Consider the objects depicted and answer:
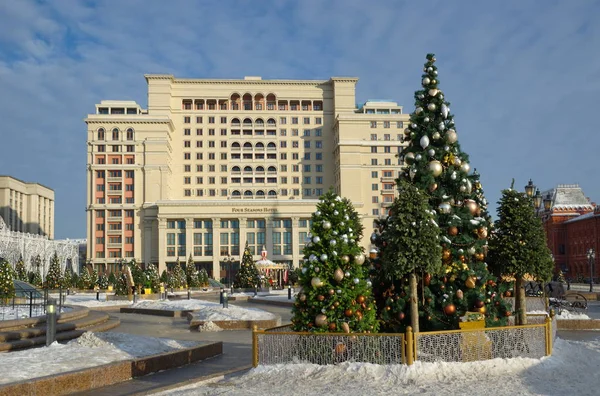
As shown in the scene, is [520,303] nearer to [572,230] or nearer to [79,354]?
[79,354]

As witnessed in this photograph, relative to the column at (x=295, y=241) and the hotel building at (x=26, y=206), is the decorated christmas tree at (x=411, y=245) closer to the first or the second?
the column at (x=295, y=241)

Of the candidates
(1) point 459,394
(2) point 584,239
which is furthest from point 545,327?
(2) point 584,239

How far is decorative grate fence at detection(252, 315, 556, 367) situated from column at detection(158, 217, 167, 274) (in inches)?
3328

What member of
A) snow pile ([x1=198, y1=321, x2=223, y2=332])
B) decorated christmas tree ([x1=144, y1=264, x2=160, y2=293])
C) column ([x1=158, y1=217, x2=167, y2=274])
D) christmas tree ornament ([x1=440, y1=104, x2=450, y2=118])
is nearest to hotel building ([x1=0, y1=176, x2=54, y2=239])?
column ([x1=158, y1=217, x2=167, y2=274])

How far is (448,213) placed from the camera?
1313 cm

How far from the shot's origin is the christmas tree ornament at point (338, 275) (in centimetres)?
1181

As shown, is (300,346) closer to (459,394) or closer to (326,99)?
(459,394)

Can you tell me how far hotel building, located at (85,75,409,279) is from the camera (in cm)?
9544

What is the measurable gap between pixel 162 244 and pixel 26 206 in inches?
2651

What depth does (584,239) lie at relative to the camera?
262 ft

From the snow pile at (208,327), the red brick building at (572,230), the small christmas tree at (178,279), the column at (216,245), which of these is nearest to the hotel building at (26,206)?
the column at (216,245)

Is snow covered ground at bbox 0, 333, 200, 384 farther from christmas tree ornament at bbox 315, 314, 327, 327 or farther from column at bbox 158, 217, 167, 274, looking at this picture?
column at bbox 158, 217, 167, 274

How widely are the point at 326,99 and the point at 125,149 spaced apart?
35.7 m

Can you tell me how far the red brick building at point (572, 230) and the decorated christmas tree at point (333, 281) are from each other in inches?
2748
